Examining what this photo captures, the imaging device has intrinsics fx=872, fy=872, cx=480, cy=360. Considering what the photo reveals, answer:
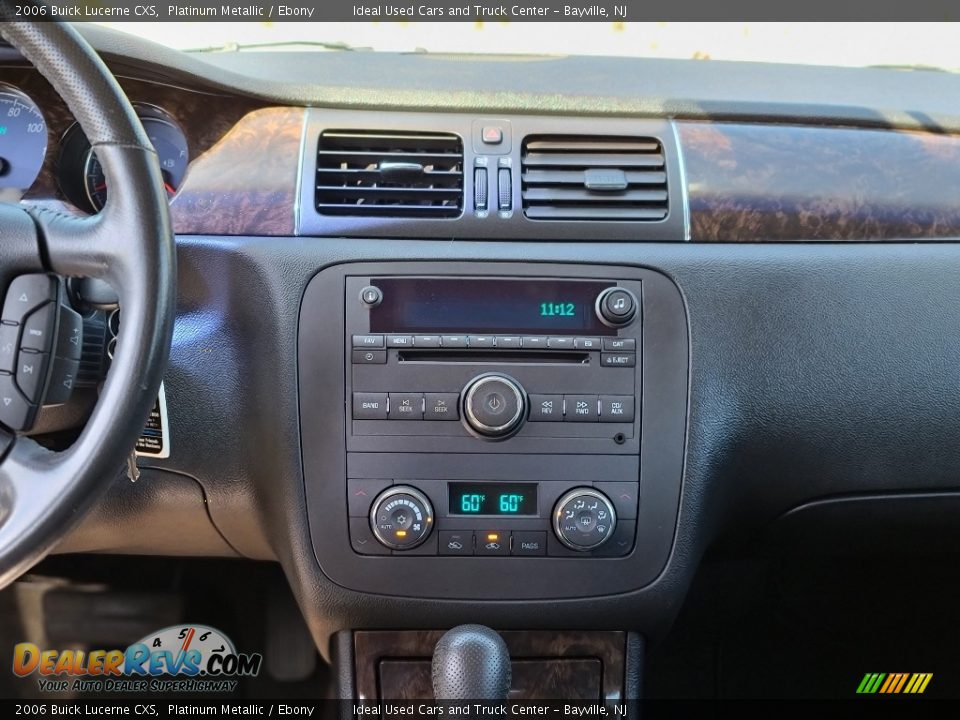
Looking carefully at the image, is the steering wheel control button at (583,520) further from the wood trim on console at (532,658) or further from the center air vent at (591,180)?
the center air vent at (591,180)

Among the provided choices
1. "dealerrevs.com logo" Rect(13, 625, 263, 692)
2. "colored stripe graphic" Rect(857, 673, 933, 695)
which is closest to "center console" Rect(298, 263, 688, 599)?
"dealerrevs.com logo" Rect(13, 625, 263, 692)

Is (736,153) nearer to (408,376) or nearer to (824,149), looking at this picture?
(824,149)

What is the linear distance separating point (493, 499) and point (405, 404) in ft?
0.63

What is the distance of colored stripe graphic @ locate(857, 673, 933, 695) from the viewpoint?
1938 mm

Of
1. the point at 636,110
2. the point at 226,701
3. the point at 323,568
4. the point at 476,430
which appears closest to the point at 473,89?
the point at 636,110

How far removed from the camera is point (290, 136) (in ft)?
4.35

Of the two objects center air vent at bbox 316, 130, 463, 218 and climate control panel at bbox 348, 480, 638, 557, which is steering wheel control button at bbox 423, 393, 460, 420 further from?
center air vent at bbox 316, 130, 463, 218

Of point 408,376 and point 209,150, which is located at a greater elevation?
point 209,150

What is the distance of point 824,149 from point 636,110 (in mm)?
303

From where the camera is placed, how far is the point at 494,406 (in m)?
1.24

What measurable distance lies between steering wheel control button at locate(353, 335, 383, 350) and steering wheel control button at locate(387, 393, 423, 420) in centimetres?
7

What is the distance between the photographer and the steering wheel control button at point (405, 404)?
1.27 m
